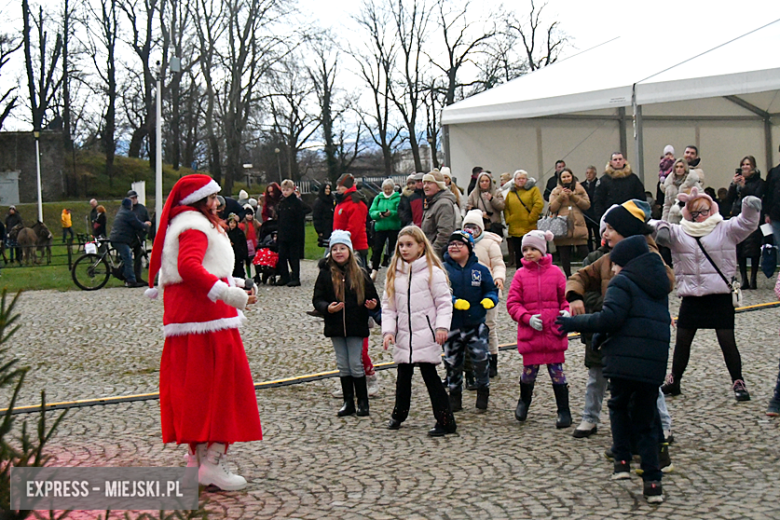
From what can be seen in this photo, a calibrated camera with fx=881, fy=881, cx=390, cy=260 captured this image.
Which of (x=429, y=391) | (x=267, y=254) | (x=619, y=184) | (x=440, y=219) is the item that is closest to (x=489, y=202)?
(x=619, y=184)

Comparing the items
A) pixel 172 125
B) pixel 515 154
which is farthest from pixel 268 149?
pixel 515 154

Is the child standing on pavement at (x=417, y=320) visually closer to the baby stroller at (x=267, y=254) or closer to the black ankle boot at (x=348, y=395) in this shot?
the black ankle boot at (x=348, y=395)

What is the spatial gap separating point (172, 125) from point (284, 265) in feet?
124

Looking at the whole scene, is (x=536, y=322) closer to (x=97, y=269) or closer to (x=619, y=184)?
(x=619, y=184)

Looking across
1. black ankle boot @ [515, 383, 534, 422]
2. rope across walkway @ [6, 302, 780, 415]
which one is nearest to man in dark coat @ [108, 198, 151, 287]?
rope across walkway @ [6, 302, 780, 415]

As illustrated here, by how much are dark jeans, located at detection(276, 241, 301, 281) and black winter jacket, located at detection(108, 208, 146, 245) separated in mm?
2970

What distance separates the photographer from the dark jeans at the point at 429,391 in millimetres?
5945

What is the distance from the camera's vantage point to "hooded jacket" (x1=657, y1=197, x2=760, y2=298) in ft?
21.0

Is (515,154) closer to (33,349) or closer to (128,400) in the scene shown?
(33,349)

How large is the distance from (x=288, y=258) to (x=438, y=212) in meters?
5.37

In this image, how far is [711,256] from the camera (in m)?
6.41

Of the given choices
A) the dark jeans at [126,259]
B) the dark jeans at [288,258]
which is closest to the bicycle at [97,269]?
the dark jeans at [126,259]

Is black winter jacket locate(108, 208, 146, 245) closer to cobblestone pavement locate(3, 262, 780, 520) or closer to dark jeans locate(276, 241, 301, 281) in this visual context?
dark jeans locate(276, 241, 301, 281)

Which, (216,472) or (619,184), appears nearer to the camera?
(216,472)
